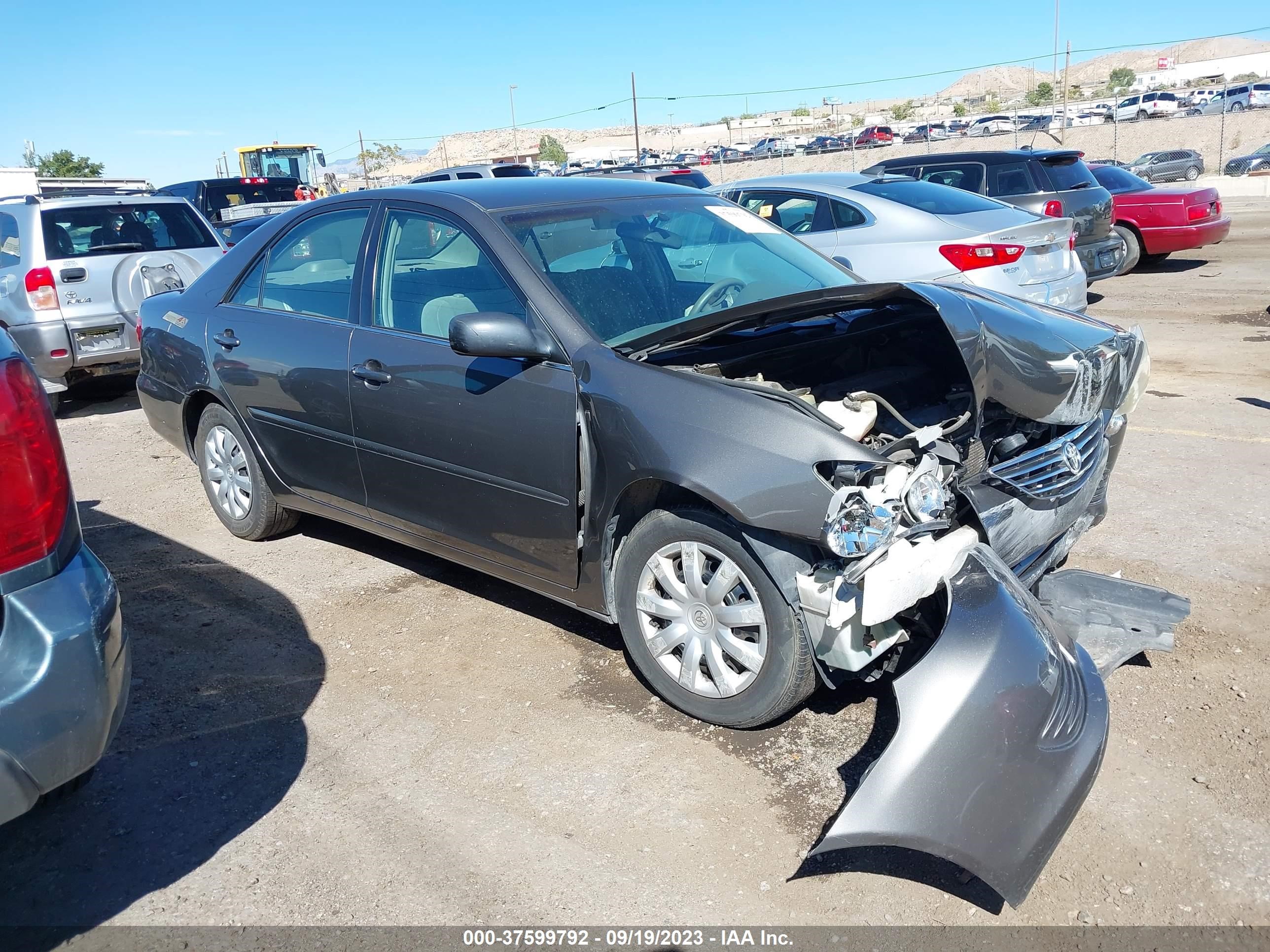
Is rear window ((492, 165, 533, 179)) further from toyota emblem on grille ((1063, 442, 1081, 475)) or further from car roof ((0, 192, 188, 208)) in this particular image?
toyota emblem on grille ((1063, 442, 1081, 475))

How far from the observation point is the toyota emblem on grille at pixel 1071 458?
11.3 feet

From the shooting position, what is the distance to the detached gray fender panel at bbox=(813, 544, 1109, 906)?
2443 mm

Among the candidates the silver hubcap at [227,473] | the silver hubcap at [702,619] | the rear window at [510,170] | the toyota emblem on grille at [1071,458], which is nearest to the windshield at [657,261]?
the silver hubcap at [702,619]

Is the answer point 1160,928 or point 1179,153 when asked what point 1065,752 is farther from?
point 1179,153

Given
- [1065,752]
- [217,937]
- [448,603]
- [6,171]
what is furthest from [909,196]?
[6,171]

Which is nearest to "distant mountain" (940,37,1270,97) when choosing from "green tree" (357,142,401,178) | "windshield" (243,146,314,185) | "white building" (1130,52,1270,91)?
"white building" (1130,52,1270,91)

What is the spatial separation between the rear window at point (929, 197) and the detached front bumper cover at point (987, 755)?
621 centimetres

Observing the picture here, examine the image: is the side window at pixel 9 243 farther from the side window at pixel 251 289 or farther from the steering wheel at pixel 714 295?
the steering wheel at pixel 714 295

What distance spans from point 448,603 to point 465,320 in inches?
62.2

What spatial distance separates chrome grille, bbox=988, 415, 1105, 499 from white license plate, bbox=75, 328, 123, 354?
8.07m

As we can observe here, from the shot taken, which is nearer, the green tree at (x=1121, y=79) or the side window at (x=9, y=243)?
the side window at (x=9, y=243)

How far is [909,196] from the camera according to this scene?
27.9 ft

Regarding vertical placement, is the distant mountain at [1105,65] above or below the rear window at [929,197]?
above

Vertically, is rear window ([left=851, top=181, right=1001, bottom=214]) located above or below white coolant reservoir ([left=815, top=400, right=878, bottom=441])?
above
